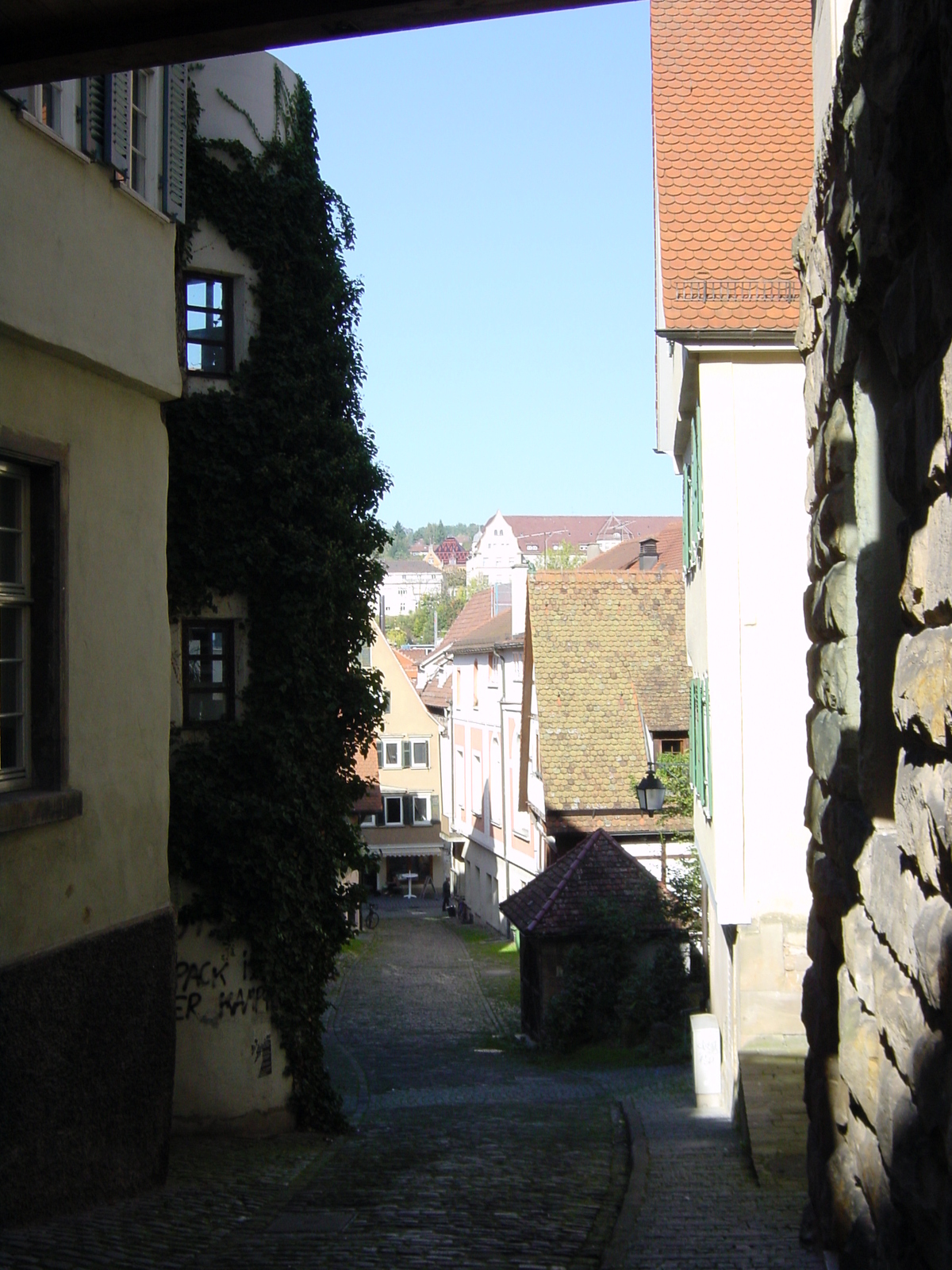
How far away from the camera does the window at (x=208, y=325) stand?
14523mm

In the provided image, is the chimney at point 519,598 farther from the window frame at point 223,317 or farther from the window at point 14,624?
the window at point 14,624

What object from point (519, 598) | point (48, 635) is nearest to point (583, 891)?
point (48, 635)

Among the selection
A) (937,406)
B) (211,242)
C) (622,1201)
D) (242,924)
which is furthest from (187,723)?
(937,406)

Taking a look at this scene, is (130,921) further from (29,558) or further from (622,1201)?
(622,1201)

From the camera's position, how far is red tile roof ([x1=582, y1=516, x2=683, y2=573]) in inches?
2080

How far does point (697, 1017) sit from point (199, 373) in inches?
340

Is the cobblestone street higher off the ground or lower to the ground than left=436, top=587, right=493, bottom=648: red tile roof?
lower

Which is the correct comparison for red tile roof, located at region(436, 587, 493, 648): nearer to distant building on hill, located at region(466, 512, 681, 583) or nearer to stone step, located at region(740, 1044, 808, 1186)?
stone step, located at region(740, 1044, 808, 1186)

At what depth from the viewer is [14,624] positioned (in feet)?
27.2

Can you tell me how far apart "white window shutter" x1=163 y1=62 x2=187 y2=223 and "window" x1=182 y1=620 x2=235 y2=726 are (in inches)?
194

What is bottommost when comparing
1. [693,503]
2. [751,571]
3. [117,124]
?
[751,571]

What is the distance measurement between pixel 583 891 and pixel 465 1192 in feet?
40.9

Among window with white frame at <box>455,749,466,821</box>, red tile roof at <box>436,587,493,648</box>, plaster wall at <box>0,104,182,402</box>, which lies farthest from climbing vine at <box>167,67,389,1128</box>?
red tile roof at <box>436,587,493,648</box>

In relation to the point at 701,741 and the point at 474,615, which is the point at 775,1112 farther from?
the point at 474,615
